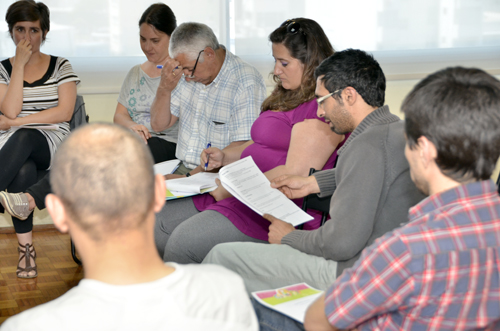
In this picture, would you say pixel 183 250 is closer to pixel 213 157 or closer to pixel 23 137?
pixel 213 157

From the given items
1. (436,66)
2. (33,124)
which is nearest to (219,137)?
(33,124)

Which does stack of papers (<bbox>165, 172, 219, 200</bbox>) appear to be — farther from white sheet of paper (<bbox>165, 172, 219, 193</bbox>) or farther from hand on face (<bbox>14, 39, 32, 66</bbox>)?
hand on face (<bbox>14, 39, 32, 66</bbox>)

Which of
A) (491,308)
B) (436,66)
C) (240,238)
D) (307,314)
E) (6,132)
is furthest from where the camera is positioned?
(436,66)

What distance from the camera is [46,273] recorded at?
277 centimetres

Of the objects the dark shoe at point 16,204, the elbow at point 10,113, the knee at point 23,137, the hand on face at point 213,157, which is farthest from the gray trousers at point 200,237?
the elbow at point 10,113

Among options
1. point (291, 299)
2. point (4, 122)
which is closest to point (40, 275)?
point (4, 122)

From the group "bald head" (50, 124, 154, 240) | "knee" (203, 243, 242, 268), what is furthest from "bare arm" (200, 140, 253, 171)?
"bald head" (50, 124, 154, 240)

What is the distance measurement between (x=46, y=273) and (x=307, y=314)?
218 cm

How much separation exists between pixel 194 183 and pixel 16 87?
54.7 inches

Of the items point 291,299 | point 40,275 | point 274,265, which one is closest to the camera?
point 291,299

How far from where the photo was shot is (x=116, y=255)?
0.77 meters

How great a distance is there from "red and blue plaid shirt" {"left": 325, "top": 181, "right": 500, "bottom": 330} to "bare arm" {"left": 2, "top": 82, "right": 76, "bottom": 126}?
241cm

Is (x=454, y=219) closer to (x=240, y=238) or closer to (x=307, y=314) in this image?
(x=307, y=314)

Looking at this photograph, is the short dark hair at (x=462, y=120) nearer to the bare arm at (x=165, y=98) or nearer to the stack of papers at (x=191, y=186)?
the stack of papers at (x=191, y=186)
